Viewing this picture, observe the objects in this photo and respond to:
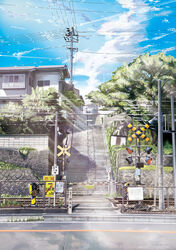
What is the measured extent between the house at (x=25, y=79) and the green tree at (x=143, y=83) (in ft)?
26.1

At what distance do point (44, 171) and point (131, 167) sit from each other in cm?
797

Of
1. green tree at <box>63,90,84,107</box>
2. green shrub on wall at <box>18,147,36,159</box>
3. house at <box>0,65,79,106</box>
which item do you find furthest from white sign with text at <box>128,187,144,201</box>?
house at <box>0,65,79,106</box>

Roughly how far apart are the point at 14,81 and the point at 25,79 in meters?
1.34

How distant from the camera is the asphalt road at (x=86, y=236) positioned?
24.6 ft

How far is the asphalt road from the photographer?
7.51 metres

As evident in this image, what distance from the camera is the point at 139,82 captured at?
79.8ft

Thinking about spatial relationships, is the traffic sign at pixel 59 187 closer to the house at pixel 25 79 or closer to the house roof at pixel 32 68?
the house at pixel 25 79

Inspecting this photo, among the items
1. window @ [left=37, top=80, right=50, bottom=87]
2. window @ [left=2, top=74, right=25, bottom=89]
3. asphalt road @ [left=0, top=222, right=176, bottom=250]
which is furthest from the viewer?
window @ [left=37, top=80, right=50, bottom=87]

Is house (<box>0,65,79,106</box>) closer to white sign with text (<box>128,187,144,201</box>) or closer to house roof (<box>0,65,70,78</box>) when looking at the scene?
house roof (<box>0,65,70,78</box>)

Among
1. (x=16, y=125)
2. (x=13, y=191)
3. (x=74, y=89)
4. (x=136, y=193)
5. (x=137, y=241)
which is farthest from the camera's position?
(x=74, y=89)

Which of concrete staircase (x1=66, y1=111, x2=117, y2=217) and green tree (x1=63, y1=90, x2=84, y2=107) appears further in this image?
green tree (x1=63, y1=90, x2=84, y2=107)

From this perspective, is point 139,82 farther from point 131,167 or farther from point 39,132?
point 39,132

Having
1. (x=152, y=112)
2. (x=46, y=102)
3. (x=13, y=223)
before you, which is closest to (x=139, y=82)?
(x=152, y=112)

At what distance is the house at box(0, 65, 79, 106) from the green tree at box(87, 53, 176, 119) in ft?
26.1
